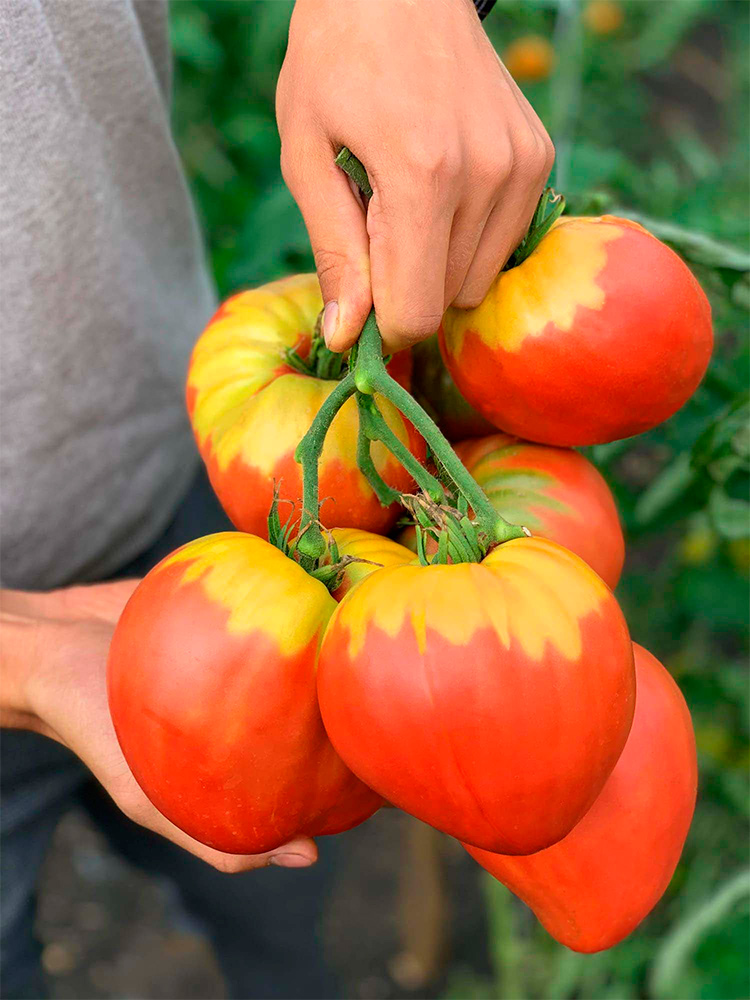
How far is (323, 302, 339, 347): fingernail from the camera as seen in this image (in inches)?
29.2

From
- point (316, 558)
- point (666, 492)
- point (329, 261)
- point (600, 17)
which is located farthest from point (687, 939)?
point (600, 17)

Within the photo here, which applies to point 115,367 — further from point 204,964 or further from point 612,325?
point 204,964

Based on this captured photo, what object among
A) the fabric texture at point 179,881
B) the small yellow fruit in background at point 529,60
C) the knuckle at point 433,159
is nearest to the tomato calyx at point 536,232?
the knuckle at point 433,159

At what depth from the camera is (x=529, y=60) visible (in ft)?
9.44

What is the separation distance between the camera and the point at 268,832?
702 millimetres

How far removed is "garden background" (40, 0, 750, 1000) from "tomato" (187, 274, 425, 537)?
35cm

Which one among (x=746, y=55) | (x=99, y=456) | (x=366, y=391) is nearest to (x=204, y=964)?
(x=99, y=456)

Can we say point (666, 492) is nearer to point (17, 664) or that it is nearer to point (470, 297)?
point (470, 297)

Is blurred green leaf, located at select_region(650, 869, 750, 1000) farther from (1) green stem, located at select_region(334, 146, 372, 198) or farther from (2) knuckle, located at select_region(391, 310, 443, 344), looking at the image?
(1) green stem, located at select_region(334, 146, 372, 198)

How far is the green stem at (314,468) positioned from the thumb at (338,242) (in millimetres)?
65

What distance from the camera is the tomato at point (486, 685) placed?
0.61 m

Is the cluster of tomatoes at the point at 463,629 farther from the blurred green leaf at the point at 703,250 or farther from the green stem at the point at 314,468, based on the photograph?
the blurred green leaf at the point at 703,250

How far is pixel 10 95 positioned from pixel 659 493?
3.36 ft

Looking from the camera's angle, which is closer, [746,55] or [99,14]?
[99,14]
